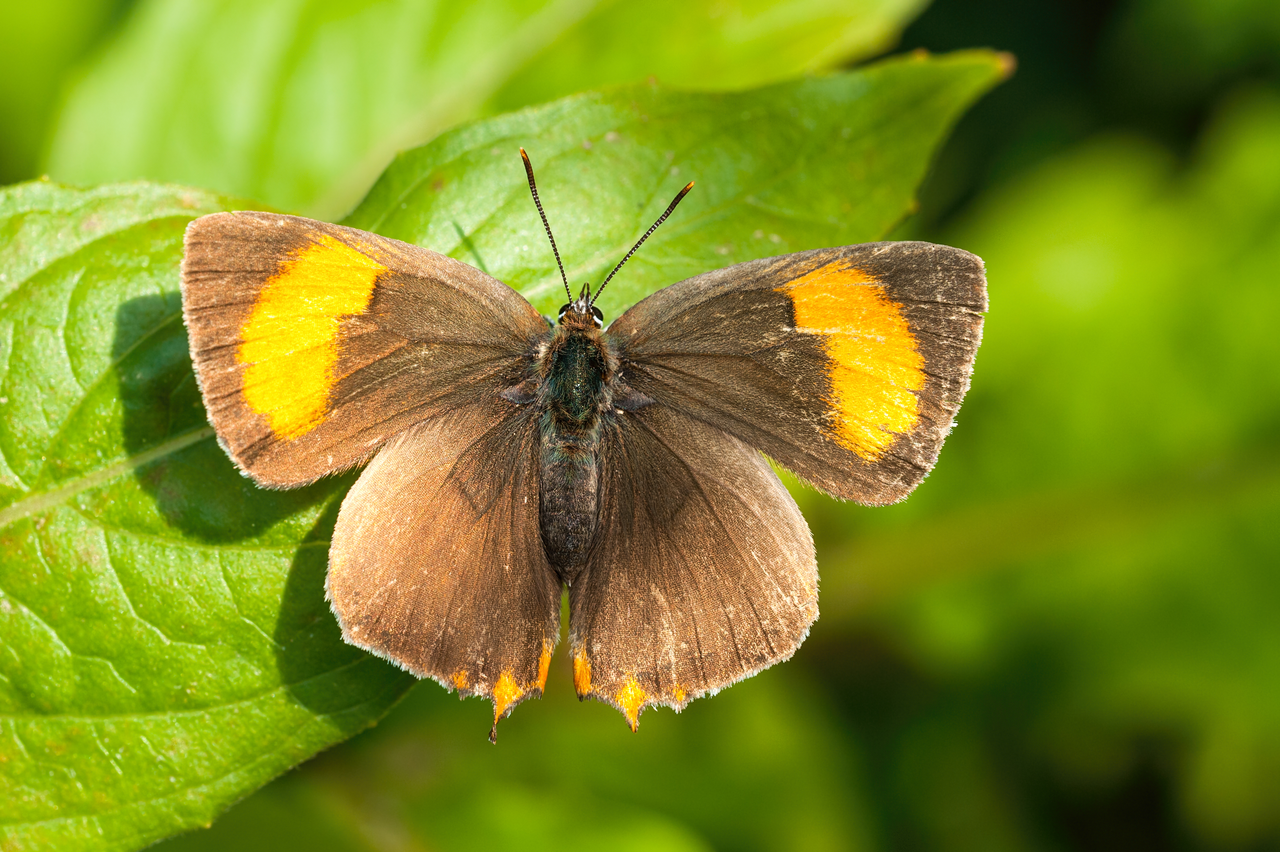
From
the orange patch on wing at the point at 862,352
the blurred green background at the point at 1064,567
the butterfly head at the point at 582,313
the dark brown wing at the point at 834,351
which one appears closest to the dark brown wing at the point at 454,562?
the butterfly head at the point at 582,313

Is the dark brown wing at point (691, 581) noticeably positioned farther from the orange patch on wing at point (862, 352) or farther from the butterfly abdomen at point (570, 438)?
the orange patch on wing at point (862, 352)

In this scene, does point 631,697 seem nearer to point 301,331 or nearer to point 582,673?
point 582,673

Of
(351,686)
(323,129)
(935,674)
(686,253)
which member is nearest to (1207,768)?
(935,674)

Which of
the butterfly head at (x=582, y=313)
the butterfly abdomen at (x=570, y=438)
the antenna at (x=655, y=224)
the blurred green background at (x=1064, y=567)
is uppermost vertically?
the antenna at (x=655, y=224)

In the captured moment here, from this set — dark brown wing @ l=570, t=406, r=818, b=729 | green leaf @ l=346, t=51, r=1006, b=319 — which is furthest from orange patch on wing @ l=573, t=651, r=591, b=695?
green leaf @ l=346, t=51, r=1006, b=319

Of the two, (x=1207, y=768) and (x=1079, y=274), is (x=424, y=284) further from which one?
(x=1207, y=768)

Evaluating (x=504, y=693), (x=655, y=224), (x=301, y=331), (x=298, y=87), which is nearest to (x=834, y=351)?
(x=655, y=224)

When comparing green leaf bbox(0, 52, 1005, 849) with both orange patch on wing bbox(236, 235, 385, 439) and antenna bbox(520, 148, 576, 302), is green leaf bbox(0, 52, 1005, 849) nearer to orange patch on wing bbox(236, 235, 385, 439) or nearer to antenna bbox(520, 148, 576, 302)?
antenna bbox(520, 148, 576, 302)

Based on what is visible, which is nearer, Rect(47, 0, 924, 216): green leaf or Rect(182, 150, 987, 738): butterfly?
Rect(182, 150, 987, 738): butterfly
